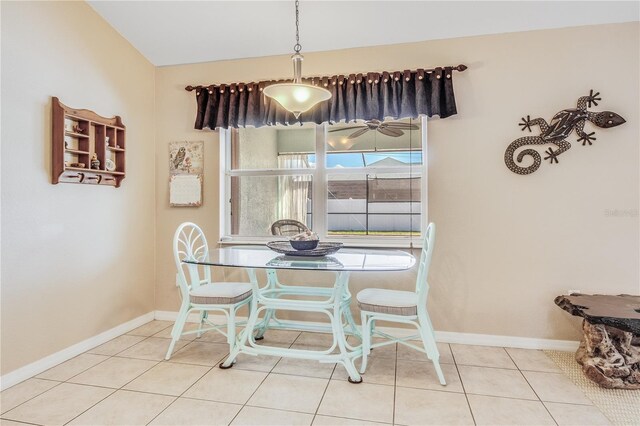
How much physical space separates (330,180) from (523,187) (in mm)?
1527

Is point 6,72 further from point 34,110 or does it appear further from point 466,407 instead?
point 466,407

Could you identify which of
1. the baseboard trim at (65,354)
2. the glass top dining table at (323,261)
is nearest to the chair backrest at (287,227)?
the glass top dining table at (323,261)

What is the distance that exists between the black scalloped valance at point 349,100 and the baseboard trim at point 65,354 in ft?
6.02

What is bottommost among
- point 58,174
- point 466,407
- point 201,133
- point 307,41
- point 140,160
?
point 466,407

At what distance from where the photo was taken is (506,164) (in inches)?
111

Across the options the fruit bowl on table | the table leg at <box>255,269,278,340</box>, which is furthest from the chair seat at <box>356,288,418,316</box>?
the table leg at <box>255,269,278,340</box>

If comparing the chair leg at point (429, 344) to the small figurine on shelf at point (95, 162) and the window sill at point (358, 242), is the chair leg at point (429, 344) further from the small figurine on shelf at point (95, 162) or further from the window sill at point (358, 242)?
the small figurine on shelf at point (95, 162)

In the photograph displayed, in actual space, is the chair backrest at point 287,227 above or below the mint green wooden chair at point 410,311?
above

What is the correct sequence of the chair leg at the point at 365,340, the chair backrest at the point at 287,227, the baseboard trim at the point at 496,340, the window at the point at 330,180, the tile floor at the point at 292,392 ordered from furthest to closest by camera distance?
the chair backrest at the point at 287,227 < the window at the point at 330,180 < the baseboard trim at the point at 496,340 < the chair leg at the point at 365,340 < the tile floor at the point at 292,392

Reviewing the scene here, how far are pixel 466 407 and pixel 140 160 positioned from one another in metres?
3.16

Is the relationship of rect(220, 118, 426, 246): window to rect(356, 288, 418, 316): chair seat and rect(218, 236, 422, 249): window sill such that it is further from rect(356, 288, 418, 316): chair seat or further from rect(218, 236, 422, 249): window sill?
rect(356, 288, 418, 316): chair seat

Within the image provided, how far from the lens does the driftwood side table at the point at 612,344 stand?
215 centimetres

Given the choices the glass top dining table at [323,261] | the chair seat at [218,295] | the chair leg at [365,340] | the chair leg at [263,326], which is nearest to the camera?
the glass top dining table at [323,261]

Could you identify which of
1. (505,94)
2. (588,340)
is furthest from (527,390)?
(505,94)
